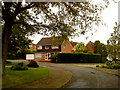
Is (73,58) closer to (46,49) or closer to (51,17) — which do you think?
(46,49)

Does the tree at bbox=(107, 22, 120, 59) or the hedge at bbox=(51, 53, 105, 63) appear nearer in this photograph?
the tree at bbox=(107, 22, 120, 59)

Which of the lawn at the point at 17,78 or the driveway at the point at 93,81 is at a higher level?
the lawn at the point at 17,78

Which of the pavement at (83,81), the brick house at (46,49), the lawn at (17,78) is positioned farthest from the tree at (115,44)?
the brick house at (46,49)

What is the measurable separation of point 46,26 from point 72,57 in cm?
2854

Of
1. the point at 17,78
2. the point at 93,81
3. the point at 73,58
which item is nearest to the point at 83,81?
the point at 93,81

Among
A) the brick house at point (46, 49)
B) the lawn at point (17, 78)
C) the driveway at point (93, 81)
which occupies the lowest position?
the driveway at point (93, 81)

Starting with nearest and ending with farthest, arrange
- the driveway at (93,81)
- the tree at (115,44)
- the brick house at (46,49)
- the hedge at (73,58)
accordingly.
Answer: the driveway at (93,81) < the tree at (115,44) < the hedge at (73,58) < the brick house at (46,49)

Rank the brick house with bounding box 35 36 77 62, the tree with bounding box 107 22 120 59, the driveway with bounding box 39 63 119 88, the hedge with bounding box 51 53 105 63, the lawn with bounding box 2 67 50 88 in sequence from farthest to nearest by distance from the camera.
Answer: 1. the brick house with bounding box 35 36 77 62
2. the hedge with bounding box 51 53 105 63
3. the tree with bounding box 107 22 120 59
4. the driveway with bounding box 39 63 119 88
5. the lawn with bounding box 2 67 50 88

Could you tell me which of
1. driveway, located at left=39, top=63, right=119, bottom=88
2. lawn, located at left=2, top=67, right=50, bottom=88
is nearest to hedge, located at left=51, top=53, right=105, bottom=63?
driveway, located at left=39, top=63, right=119, bottom=88

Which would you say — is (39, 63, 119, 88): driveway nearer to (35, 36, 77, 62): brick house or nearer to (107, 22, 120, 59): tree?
(107, 22, 120, 59): tree

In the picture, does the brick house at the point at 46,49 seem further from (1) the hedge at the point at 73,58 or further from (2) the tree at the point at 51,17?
(2) the tree at the point at 51,17

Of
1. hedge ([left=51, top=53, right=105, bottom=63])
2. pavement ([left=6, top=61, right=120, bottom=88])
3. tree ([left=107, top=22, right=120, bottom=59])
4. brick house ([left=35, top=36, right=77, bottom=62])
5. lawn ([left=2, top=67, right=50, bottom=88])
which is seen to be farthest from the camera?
brick house ([left=35, top=36, right=77, bottom=62])

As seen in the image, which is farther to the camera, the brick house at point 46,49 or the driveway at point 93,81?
the brick house at point 46,49

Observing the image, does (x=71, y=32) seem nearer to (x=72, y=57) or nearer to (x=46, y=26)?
(x=46, y=26)
